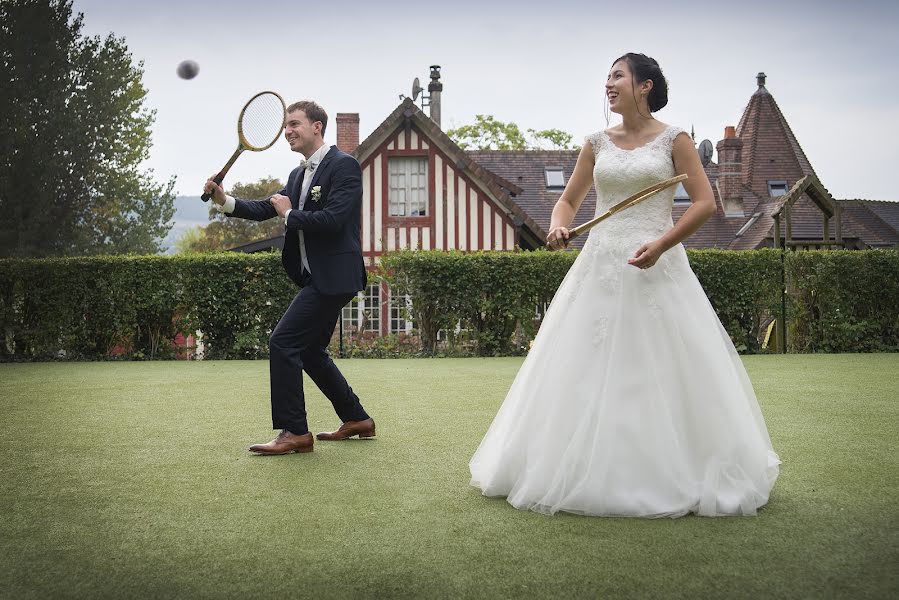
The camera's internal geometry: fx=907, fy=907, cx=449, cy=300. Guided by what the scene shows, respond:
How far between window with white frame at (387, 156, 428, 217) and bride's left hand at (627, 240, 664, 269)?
63.8ft

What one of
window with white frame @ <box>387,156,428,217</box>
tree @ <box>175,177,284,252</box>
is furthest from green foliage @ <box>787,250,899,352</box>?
tree @ <box>175,177,284,252</box>

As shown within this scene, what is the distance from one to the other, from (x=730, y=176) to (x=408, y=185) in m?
12.5

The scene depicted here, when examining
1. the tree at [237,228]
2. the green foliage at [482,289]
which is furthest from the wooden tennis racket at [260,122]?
the tree at [237,228]

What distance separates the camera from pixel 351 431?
20.0 feet

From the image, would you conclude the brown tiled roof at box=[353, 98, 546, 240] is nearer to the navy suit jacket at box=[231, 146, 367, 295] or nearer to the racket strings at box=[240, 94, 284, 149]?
the racket strings at box=[240, 94, 284, 149]

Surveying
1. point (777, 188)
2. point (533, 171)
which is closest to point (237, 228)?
point (533, 171)

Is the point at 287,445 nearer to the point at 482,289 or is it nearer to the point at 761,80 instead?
the point at 482,289

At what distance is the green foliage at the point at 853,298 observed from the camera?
618 inches

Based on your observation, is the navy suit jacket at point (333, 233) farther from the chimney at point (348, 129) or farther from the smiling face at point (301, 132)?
the chimney at point (348, 129)

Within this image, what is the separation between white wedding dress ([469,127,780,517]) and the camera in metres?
3.87

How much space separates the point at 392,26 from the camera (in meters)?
7.86

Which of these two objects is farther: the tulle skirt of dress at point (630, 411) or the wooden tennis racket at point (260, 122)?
the wooden tennis racket at point (260, 122)

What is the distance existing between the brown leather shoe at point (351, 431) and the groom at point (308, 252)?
416 millimetres

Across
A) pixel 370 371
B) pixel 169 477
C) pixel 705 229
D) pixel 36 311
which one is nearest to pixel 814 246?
pixel 705 229
